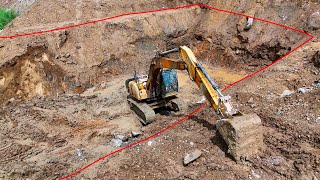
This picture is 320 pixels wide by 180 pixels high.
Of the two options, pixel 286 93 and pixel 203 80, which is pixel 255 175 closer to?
pixel 203 80

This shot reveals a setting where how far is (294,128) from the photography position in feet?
21.3

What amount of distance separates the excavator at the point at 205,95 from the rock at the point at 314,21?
20.0 feet

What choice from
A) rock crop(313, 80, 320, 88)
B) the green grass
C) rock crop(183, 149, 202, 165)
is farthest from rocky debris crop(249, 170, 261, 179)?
the green grass

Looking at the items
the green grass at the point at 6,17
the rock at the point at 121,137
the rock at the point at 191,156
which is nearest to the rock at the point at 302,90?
the rock at the point at 191,156

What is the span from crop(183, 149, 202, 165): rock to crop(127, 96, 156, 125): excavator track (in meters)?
2.52

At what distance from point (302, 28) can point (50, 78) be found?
9.41 m

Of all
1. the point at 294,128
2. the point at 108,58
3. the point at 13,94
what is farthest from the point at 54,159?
the point at 108,58

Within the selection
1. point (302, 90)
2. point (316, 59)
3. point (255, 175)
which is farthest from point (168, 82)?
point (316, 59)

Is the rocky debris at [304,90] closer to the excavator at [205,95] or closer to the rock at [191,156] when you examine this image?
the excavator at [205,95]

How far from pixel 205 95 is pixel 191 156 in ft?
4.19

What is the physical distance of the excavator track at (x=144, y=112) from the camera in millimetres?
8578

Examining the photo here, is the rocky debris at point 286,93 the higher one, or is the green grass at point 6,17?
the green grass at point 6,17

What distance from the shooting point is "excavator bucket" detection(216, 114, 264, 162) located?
5.71 m

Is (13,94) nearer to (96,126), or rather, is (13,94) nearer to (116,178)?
(96,126)
